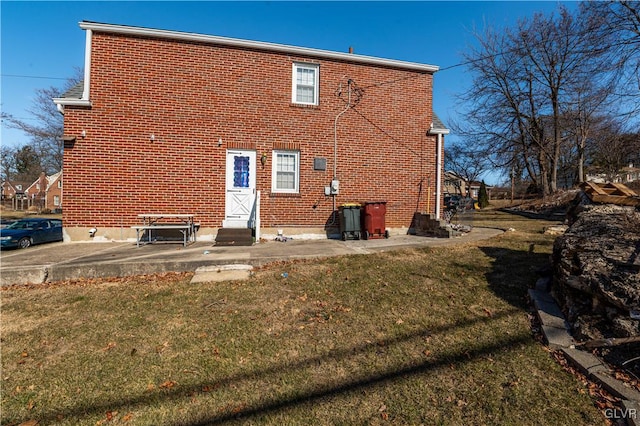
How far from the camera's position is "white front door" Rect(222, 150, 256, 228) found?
9039mm

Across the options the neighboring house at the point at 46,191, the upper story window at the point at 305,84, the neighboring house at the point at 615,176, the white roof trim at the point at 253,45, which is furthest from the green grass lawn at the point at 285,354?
the neighboring house at the point at 46,191

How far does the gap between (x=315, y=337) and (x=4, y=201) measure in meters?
65.3

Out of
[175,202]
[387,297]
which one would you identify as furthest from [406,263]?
[175,202]

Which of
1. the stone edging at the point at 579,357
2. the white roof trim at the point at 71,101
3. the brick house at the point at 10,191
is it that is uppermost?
the white roof trim at the point at 71,101

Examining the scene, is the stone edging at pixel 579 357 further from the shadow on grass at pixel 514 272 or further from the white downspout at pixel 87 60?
the white downspout at pixel 87 60

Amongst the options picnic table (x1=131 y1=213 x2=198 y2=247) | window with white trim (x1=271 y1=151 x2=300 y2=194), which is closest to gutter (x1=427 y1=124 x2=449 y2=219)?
window with white trim (x1=271 y1=151 x2=300 y2=194)

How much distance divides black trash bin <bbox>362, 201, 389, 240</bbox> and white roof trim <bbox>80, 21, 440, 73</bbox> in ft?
15.7

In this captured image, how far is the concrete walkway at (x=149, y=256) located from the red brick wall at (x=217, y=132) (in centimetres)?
136

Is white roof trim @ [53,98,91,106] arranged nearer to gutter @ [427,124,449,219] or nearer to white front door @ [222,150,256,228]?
white front door @ [222,150,256,228]

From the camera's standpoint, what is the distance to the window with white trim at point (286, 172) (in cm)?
936

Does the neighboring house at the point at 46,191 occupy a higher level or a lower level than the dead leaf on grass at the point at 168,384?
higher

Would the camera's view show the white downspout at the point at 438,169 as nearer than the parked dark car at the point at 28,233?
Yes

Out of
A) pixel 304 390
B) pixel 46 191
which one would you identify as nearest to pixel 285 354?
pixel 304 390

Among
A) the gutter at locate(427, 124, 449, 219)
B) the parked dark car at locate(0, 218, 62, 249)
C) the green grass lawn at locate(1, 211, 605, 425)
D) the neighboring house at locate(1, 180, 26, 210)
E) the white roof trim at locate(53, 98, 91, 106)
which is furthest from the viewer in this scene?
the neighboring house at locate(1, 180, 26, 210)
